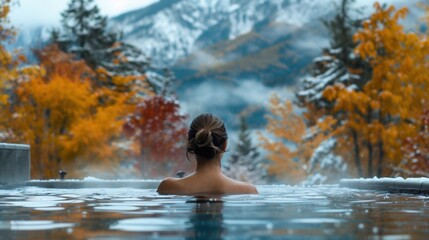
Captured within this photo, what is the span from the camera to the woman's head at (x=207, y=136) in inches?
285

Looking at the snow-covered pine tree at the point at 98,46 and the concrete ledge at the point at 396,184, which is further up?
the snow-covered pine tree at the point at 98,46

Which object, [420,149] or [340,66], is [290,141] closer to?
[340,66]

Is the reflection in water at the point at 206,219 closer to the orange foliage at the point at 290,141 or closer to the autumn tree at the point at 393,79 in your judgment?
the autumn tree at the point at 393,79

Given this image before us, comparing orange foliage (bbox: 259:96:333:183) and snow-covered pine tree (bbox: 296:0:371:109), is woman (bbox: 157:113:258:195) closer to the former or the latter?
snow-covered pine tree (bbox: 296:0:371:109)

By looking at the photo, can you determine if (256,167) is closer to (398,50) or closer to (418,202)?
(398,50)

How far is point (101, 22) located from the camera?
174ft

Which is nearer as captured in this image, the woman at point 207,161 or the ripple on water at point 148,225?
the ripple on water at point 148,225

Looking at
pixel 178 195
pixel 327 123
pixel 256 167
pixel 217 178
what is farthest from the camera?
pixel 256 167

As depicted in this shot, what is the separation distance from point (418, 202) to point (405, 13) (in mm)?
26672

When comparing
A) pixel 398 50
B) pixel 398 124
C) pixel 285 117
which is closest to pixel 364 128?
pixel 398 124

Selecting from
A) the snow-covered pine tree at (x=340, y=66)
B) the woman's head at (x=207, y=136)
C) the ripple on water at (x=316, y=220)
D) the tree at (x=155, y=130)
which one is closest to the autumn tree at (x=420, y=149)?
the snow-covered pine tree at (x=340, y=66)

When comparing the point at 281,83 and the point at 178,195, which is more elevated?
the point at 281,83

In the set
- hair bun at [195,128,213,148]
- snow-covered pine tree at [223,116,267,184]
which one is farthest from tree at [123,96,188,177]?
snow-covered pine tree at [223,116,267,184]

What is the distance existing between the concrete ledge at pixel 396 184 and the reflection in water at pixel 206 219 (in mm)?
3514
